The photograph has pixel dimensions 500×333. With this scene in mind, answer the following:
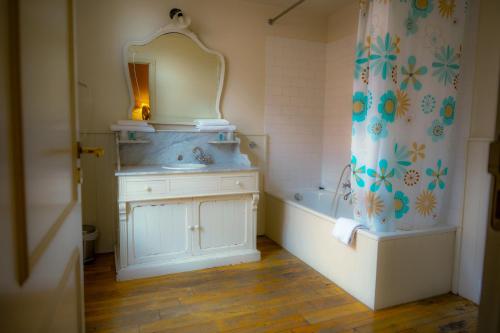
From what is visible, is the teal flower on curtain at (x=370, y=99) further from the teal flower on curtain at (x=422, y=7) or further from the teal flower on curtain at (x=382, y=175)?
the teal flower on curtain at (x=422, y=7)

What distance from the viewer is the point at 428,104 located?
2291mm

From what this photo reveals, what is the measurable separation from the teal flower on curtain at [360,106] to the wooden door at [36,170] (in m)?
1.95

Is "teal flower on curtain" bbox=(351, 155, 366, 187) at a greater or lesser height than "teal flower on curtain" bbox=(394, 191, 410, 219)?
greater

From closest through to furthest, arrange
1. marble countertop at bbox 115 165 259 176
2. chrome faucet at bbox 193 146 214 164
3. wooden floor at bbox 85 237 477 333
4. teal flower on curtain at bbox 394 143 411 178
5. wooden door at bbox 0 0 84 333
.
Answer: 1. wooden door at bbox 0 0 84 333
2. wooden floor at bbox 85 237 477 333
3. teal flower on curtain at bbox 394 143 411 178
4. marble countertop at bbox 115 165 259 176
5. chrome faucet at bbox 193 146 214 164

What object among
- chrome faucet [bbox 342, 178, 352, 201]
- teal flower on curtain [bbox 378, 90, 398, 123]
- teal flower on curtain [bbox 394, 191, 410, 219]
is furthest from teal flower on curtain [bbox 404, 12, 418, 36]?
chrome faucet [bbox 342, 178, 352, 201]

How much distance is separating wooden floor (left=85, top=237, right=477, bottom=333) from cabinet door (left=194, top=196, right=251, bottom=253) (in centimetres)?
24

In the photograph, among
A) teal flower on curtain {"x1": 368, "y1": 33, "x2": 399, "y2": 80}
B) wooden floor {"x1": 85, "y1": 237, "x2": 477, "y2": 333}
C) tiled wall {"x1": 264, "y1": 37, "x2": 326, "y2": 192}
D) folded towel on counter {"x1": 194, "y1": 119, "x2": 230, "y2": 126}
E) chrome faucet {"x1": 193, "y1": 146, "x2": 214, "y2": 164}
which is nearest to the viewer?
wooden floor {"x1": 85, "y1": 237, "x2": 477, "y2": 333}

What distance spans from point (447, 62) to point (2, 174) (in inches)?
105

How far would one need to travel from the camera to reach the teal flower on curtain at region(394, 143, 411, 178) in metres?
2.26

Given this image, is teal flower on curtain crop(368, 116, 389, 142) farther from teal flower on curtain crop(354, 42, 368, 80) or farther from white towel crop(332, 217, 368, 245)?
white towel crop(332, 217, 368, 245)

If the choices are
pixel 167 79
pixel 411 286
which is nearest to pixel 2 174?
pixel 411 286

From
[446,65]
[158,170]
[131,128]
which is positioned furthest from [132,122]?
[446,65]

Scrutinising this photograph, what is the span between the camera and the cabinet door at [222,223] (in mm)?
2826

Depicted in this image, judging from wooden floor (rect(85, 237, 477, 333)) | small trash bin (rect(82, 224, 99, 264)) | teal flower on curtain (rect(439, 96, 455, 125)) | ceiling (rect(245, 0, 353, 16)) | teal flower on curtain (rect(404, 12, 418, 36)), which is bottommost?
wooden floor (rect(85, 237, 477, 333))
